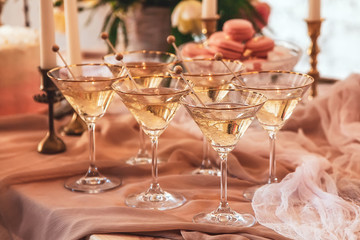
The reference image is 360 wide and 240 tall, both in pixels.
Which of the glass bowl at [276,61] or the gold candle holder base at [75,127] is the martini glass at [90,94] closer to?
the gold candle holder base at [75,127]

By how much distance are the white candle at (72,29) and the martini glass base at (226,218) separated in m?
0.70

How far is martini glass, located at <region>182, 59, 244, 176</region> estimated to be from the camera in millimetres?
1269

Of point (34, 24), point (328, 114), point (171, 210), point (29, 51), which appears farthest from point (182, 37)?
point (34, 24)

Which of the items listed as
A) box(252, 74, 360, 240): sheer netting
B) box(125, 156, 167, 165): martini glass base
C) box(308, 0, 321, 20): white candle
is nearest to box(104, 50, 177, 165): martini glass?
box(125, 156, 167, 165): martini glass base

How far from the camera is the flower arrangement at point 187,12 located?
6.61 ft

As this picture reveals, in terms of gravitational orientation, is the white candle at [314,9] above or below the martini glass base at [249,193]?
above

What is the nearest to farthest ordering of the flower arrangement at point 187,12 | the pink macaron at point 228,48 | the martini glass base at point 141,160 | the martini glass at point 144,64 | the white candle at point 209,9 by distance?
the martini glass at point 144,64, the martini glass base at point 141,160, the pink macaron at point 228,48, the white candle at point 209,9, the flower arrangement at point 187,12

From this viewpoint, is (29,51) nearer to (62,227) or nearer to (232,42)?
(232,42)

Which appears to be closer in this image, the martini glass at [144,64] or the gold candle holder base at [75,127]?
the martini glass at [144,64]

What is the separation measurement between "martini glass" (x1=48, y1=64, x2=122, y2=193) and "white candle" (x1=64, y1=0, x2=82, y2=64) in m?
0.27

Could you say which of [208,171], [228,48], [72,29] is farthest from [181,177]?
[72,29]

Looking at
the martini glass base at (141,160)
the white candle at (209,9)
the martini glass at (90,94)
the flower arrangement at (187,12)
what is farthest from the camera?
the flower arrangement at (187,12)

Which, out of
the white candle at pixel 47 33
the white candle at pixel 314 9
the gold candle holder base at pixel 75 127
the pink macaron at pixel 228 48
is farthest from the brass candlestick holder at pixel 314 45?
the white candle at pixel 47 33

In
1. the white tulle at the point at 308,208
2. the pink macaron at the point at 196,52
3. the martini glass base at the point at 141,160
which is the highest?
the pink macaron at the point at 196,52
